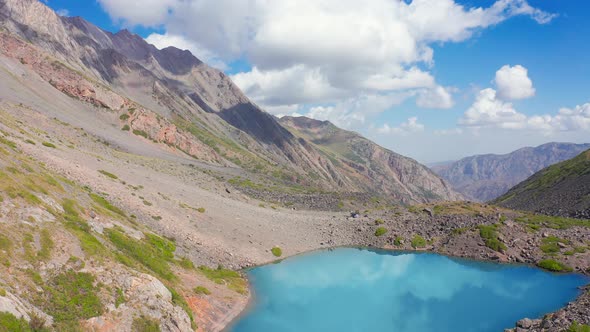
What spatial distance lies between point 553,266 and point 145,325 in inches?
2673

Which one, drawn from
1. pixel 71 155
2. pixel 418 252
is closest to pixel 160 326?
pixel 71 155

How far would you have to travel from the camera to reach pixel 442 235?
8069cm

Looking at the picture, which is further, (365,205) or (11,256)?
(365,205)

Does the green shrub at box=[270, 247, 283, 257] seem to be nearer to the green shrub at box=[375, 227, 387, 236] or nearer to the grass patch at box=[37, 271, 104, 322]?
the green shrub at box=[375, 227, 387, 236]

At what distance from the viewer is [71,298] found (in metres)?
29.0

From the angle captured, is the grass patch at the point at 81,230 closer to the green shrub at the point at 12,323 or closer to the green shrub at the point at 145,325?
the green shrub at the point at 145,325

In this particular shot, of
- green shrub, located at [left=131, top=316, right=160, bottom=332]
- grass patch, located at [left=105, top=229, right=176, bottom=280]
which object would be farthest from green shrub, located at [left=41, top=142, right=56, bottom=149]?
green shrub, located at [left=131, top=316, right=160, bottom=332]

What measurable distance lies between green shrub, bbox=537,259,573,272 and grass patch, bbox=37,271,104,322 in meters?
71.3

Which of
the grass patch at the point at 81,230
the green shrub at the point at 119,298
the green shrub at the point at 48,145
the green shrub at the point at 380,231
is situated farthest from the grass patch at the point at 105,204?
the green shrub at the point at 380,231

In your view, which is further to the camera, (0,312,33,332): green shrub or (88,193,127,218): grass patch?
(88,193,127,218): grass patch

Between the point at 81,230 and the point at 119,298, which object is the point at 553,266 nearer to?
the point at 119,298

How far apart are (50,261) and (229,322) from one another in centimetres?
2056

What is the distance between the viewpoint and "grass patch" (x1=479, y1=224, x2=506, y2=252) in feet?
238

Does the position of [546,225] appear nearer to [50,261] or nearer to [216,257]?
[216,257]
